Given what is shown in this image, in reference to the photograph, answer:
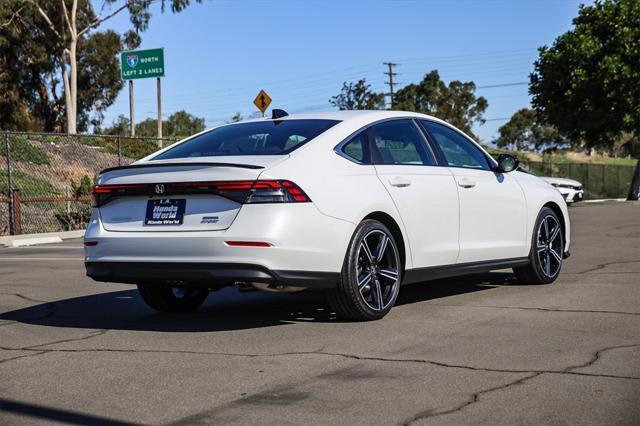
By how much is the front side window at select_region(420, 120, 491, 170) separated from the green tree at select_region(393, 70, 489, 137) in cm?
7453

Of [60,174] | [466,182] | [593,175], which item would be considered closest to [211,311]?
[466,182]

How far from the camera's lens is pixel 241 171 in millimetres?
6395

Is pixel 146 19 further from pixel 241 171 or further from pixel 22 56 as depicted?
pixel 241 171

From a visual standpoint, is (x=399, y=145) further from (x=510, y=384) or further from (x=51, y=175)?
(x=51, y=175)

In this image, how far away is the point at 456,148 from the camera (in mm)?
8609

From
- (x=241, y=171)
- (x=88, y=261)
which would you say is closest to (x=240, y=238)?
(x=241, y=171)

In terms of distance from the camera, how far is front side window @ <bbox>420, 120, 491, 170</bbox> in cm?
832

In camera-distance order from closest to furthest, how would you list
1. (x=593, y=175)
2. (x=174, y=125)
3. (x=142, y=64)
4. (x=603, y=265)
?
(x=603, y=265)
(x=142, y=64)
(x=593, y=175)
(x=174, y=125)

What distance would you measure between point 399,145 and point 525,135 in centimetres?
10497

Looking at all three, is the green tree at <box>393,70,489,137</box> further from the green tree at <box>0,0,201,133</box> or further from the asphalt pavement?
the asphalt pavement

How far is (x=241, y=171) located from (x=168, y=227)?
0.68 m

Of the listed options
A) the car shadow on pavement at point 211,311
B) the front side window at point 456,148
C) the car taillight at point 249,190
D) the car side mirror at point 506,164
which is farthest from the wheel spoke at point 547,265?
the car taillight at point 249,190

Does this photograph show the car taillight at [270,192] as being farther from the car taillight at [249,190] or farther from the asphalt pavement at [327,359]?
the asphalt pavement at [327,359]

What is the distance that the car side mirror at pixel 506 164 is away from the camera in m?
8.82
